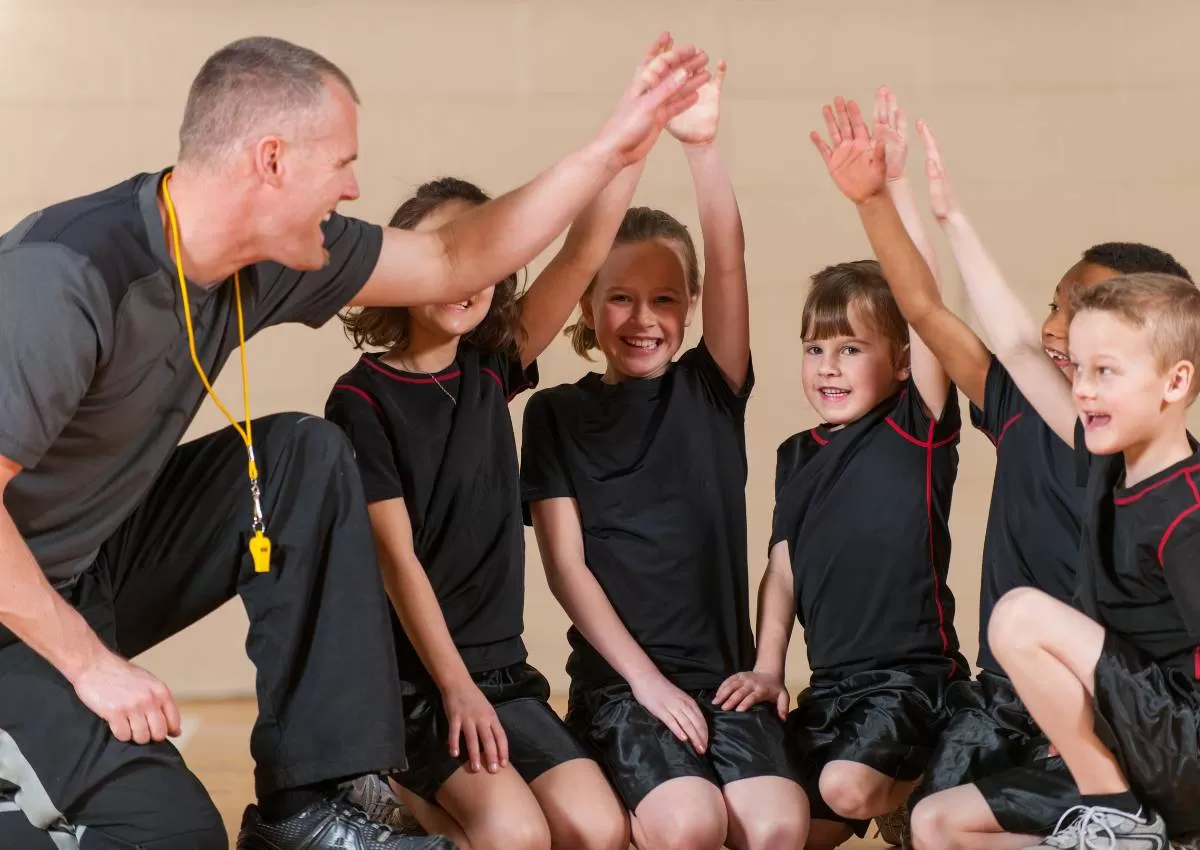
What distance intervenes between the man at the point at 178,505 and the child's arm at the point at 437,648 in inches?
10.8

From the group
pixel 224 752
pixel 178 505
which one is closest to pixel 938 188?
pixel 178 505

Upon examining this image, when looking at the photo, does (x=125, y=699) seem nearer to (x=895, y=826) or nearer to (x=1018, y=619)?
(x=1018, y=619)

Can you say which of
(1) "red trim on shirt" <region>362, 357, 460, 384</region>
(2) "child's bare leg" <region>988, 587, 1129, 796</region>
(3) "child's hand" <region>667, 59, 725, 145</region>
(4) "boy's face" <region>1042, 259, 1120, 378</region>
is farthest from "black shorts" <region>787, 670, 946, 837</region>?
(3) "child's hand" <region>667, 59, 725, 145</region>

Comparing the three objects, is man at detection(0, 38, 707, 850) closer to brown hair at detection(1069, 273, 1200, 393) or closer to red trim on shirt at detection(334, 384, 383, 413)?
red trim on shirt at detection(334, 384, 383, 413)

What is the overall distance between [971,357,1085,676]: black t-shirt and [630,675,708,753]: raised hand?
0.49 meters

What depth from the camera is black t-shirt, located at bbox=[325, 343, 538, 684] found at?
2432 millimetres

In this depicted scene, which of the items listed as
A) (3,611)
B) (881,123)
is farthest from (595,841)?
(881,123)

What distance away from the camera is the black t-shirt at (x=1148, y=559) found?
6.49ft

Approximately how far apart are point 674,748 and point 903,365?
2.71 feet

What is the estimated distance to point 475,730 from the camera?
2.28m

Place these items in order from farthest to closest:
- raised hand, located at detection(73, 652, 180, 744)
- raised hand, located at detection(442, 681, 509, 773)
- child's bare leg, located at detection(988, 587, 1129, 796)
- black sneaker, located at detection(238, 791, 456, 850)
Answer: raised hand, located at detection(442, 681, 509, 773)
child's bare leg, located at detection(988, 587, 1129, 796)
black sneaker, located at detection(238, 791, 456, 850)
raised hand, located at detection(73, 652, 180, 744)

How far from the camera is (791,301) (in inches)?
160

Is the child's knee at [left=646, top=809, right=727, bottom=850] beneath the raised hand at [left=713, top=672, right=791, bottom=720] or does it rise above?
beneath

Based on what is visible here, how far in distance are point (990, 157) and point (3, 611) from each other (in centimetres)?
307
